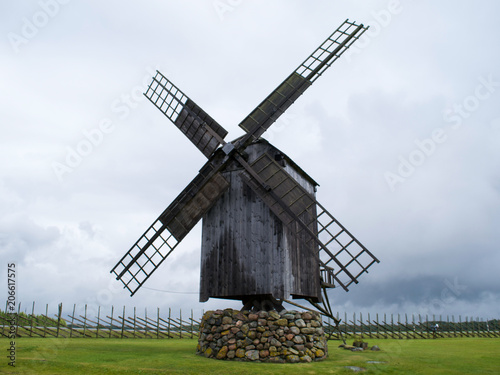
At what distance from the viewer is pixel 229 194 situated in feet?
47.8

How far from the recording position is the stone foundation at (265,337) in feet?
39.7

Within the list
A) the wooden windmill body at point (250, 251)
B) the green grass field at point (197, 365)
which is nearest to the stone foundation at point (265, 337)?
the green grass field at point (197, 365)

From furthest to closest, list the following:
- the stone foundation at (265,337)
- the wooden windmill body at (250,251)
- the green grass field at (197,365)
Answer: the wooden windmill body at (250,251)
the stone foundation at (265,337)
the green grass field at (197,365)

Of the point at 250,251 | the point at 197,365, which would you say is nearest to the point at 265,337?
the point at 197,365

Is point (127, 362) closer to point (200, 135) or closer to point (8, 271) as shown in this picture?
point (8, 271)

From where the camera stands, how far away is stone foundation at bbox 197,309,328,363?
1210cm

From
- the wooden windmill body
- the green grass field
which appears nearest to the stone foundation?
the green grass field

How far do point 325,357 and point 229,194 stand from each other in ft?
21.0

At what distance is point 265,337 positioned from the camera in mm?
12320

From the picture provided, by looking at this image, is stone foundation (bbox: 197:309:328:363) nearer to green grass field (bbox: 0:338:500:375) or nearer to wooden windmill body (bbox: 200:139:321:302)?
green grass field (bbox: 0:338:500:375)

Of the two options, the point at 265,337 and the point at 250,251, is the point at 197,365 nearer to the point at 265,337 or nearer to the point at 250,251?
the point at 265,337

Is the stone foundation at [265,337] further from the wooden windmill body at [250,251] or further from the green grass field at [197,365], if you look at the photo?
the wooden windmill body at [250,251]

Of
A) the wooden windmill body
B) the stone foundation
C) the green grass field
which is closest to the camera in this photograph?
the green grass field

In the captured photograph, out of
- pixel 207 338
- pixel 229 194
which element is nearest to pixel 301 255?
pixel 229 194
